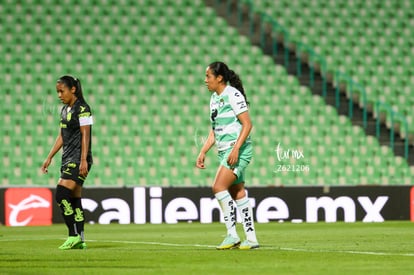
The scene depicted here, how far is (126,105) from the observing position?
23.0 meters

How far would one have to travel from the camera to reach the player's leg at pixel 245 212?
10.7 m

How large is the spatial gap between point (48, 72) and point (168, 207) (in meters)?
5.52

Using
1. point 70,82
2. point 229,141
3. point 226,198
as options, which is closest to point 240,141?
point 229,141

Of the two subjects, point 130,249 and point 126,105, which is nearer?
point 130,249

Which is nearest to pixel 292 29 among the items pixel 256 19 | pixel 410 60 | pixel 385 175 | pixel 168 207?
pixel 256 19

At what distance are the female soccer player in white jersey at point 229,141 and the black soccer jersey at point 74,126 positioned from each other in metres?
1.48

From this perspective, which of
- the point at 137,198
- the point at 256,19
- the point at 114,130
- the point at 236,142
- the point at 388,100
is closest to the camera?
the point at 236,142

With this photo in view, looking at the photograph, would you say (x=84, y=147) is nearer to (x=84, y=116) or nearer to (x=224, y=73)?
(x=84, y=116)

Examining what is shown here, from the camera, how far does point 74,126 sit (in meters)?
11.3

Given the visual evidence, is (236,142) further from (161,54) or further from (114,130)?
(161,54)

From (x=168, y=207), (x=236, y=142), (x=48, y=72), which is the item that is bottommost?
(x=168, y=207)

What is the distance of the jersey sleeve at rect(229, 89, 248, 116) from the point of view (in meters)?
10.5

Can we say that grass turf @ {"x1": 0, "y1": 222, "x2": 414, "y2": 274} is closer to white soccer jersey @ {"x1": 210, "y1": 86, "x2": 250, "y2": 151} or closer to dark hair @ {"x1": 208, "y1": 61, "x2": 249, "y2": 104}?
white soccer jersey @ {"x1": 210, "y1": 86, "x2": 250, "y2": 151}

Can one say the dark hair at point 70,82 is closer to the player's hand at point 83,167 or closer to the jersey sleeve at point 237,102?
the player's hand at point 83,167
